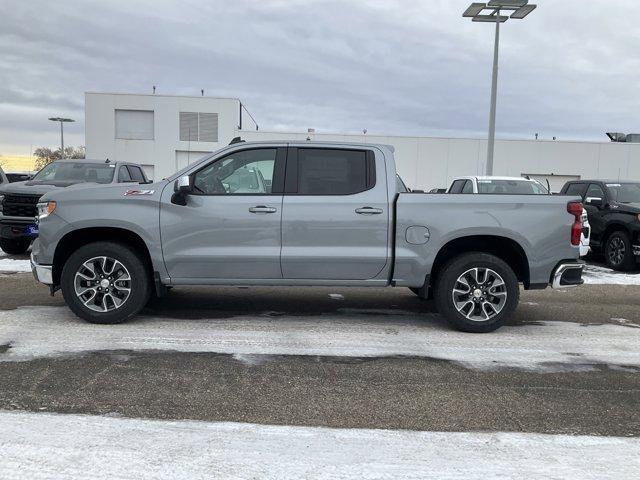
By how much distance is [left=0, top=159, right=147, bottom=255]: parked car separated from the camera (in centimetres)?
1026

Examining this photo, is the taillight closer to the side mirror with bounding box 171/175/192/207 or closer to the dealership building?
the side mirror with bounding box 171/175/192/207

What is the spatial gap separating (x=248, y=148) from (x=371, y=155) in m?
1.33

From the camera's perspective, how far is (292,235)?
18.8ft

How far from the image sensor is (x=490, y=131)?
1841 centimetres

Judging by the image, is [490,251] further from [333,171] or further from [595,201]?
[595,201]

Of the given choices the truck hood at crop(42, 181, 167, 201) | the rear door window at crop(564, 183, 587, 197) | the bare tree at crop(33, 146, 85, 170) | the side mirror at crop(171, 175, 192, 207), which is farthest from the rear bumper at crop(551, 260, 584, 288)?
the bare tree at crop(33, 146, 85, 170)

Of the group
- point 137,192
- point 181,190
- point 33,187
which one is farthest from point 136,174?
point 181,190

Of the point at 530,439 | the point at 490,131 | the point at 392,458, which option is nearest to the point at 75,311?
the point at 392,458

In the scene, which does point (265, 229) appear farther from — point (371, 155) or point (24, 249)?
point (24, 249)

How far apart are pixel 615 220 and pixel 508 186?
7.39 feet

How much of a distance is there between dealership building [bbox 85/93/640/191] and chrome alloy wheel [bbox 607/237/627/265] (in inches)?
850

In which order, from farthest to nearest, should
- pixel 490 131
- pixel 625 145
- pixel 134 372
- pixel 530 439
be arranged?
pixel 625 145, pixel 490 131, pixel 134 372, pixel 530 439

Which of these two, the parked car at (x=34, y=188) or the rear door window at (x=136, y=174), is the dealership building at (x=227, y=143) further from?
the parked car at (x=34, y=188)

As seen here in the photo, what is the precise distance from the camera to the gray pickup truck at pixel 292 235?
5730 mm
